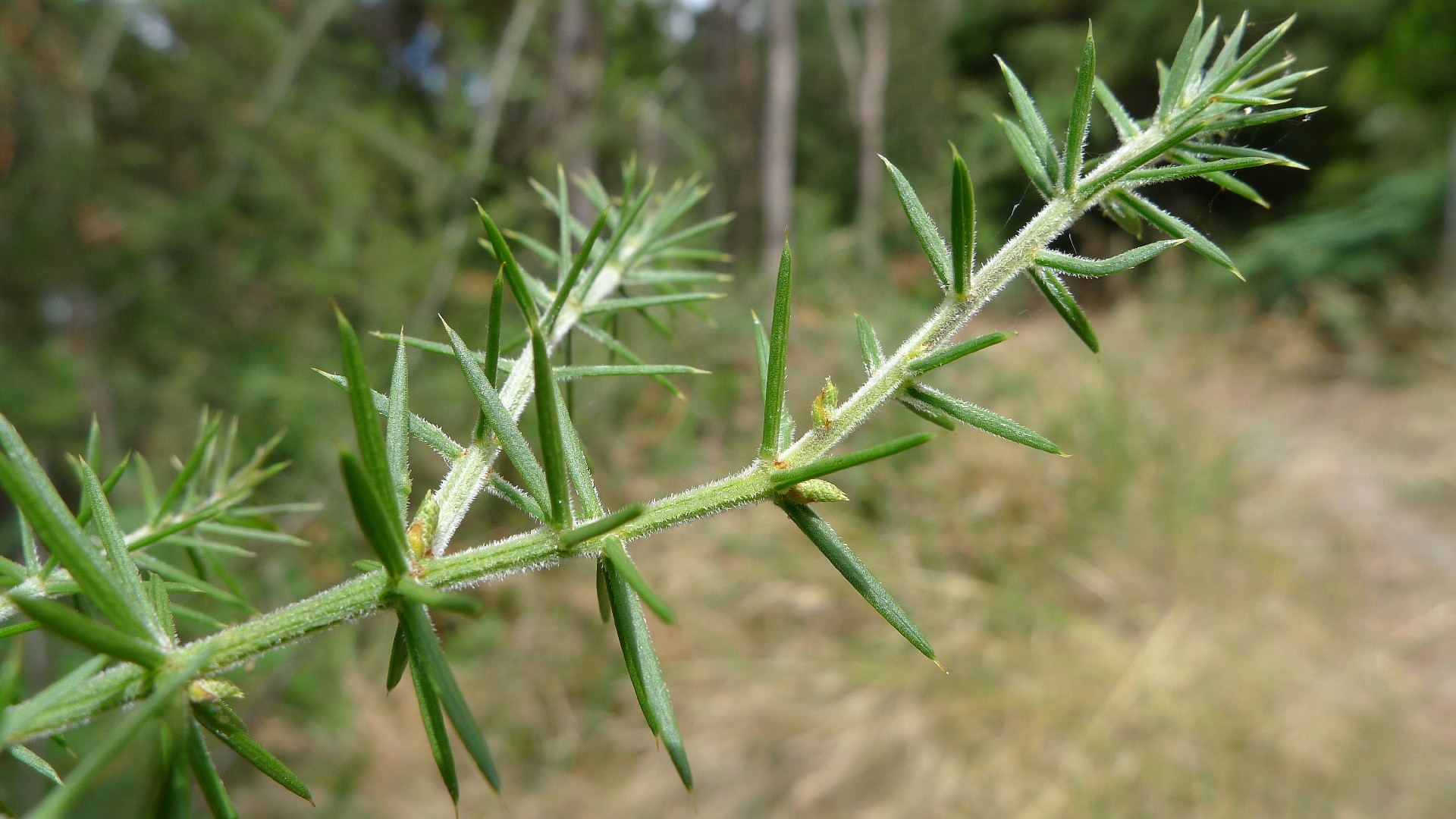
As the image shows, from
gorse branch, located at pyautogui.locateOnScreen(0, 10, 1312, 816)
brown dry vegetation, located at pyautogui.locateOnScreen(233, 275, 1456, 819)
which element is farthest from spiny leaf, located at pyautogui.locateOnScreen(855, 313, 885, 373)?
brown dry vegetation, located at pyautogui.locateOnScreen(233, 275, 1456, 819)

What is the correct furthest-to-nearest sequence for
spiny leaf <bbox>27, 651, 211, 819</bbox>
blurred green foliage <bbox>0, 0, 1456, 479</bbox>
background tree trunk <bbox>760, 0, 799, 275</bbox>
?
background tree trunk <bbox>760, 0, 799, 275</bbox>, blurred green foliage <bbox>0, 0, 1456, 479</bbox>, spiny leaf <bbox>27, 651, 211, 819</bbox>

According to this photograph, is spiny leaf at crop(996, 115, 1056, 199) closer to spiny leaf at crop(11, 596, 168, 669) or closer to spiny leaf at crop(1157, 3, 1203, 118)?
spiny leaf at crop(1157, 3, 1203, 118)

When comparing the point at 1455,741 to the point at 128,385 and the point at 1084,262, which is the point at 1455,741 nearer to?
the point at 1084,262

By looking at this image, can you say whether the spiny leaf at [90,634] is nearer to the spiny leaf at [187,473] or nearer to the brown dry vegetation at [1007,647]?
the spiny leaf at [187,473]

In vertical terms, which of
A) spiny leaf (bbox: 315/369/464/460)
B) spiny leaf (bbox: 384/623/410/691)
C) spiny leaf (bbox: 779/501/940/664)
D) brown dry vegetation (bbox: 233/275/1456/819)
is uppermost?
spiny leaf (bbox: 315/369/464/460)

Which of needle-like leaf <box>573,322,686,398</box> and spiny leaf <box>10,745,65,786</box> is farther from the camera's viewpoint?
needle-like leaf <box>573,322,686,398</box>

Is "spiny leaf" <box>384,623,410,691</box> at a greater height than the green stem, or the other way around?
the green stem

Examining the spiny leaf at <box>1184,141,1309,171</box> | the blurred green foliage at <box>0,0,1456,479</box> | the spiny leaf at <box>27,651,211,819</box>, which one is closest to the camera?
the spiny leaf at <box>27,651,211,819</box>

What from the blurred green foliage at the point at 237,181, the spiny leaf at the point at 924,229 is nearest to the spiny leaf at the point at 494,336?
the spiny leaf at the point at 924,229
